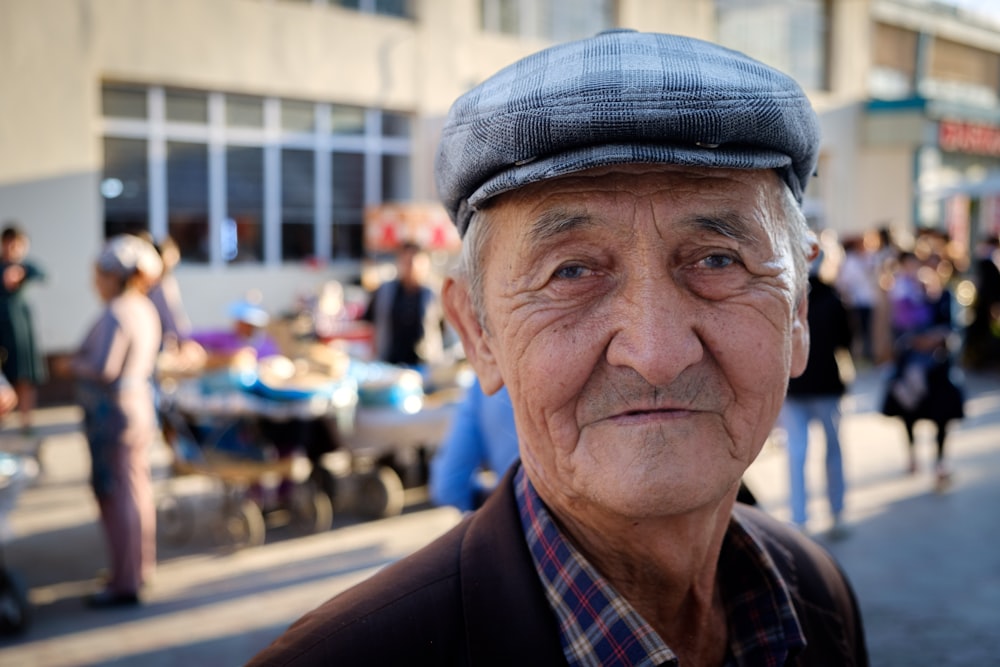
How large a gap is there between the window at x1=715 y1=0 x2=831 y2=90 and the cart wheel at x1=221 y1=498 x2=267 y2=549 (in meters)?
16.9

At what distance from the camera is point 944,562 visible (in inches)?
224

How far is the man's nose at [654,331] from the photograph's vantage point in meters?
1.13

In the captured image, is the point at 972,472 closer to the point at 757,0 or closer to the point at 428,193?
the point at 428,193

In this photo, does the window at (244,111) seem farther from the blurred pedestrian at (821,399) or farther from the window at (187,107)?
the blurred pedestrian at (821,399)

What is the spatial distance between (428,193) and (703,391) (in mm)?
14227

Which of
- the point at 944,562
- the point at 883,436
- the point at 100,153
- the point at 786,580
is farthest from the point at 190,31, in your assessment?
the point at 786,580

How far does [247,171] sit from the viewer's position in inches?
531

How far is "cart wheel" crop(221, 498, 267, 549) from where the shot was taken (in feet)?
20.0

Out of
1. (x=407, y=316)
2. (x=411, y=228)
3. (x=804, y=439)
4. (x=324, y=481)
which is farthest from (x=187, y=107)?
(x=804, y=439)

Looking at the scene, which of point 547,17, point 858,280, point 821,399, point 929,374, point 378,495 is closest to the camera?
point 821,399

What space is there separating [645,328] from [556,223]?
167mm

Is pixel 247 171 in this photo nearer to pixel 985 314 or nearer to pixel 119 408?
pixel 119 408

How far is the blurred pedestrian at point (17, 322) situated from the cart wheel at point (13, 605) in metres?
4.71

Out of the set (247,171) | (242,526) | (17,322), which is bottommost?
(242,526)
